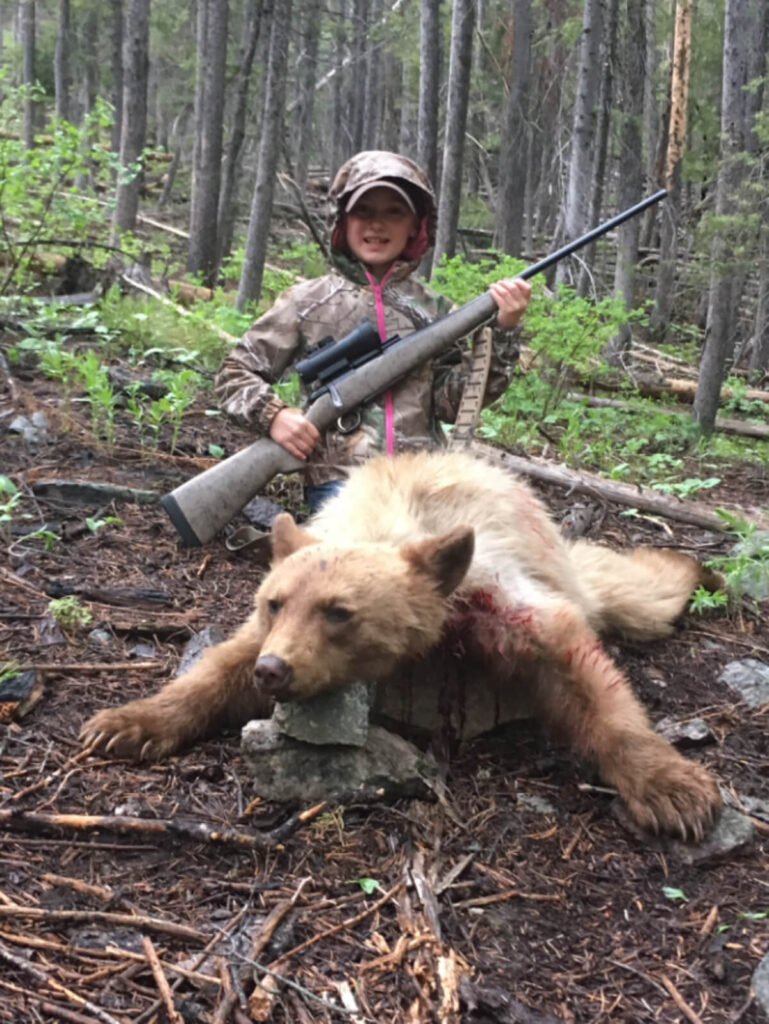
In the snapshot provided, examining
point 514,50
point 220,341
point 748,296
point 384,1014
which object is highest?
point 514,50

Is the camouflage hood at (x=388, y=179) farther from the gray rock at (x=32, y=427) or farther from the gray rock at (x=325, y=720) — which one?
the gray rock at (x=325, y=720)

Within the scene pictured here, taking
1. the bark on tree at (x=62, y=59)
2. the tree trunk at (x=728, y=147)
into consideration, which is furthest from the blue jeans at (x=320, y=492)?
the bark on tree at (x=62, y=59)

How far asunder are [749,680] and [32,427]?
15.2 feet

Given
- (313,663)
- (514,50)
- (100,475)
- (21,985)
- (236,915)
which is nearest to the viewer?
(21,985)

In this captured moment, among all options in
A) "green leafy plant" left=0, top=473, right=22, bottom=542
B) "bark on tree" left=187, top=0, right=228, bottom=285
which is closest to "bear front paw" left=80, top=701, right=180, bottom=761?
"green leafy plant" left=0, top=473, right=22, bottom=542

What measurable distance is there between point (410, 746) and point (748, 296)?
23.0 metres

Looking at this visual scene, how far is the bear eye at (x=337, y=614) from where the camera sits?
9.57 feet

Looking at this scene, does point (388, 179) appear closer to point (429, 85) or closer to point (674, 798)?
point (674, 798)

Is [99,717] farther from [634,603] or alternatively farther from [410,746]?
[634,603]

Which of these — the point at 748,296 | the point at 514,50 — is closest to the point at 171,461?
the point at 514,50

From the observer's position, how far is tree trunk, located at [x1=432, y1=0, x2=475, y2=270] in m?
13.2

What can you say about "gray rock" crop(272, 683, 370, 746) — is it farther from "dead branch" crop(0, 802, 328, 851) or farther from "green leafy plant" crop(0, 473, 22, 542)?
"green leafy plant" crop(0, 473, 22, 542)

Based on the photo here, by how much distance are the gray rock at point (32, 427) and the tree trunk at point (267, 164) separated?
705 cm

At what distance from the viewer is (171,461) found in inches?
234
